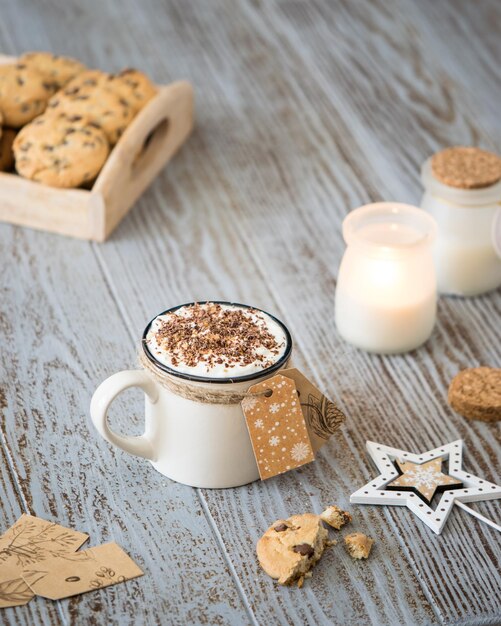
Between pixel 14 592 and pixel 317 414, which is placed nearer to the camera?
pixel 14 592

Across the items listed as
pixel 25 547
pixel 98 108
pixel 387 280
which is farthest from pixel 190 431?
pixel 98 108

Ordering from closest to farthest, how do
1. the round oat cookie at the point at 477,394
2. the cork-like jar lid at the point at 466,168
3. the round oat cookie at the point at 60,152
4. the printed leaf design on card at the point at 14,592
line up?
the printed leaf design on card at the point at 14,592, the round oat cookie at the point at 477,394, the cork-like jar lid at the point at 466,168, the round oat cookie at the point at 60,152

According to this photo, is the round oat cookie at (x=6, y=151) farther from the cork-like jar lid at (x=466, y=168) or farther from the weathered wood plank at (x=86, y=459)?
the cork-like jar lid at (x=466, y=168)

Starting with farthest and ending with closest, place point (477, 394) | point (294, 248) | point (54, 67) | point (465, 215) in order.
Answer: point (54, 67) → point (294, 248) → point (465, 215) → point (477, 394)

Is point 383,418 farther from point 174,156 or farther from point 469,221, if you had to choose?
point 174,156

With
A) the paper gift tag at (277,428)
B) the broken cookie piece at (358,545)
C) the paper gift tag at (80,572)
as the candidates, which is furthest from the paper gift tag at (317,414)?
the paper gift tag at (80,572)

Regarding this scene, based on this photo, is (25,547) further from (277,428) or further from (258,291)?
(258,291)

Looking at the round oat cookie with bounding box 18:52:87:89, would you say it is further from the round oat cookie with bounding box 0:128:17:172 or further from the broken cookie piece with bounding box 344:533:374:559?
the broken cookie piece with bounding box 344:533:374:559
